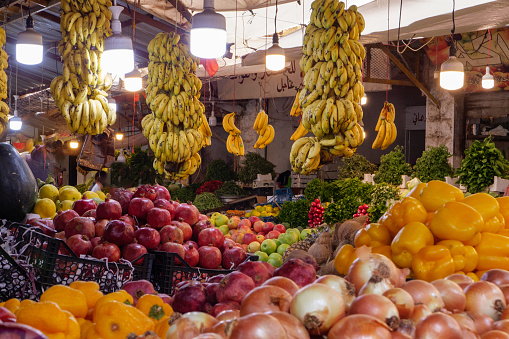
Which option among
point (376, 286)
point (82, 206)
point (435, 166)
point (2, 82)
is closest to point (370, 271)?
point (376, 286)

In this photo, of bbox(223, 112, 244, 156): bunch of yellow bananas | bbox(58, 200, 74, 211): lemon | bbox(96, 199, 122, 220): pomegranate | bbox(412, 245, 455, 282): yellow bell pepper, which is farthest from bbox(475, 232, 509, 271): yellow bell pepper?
bbox(223, 112, 244, 156): bunch of yellow bananas

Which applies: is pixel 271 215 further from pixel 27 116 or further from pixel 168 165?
pixel 27 116

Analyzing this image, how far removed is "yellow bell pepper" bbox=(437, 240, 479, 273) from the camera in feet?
6.76

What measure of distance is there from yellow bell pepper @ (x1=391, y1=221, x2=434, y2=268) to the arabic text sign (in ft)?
26.6

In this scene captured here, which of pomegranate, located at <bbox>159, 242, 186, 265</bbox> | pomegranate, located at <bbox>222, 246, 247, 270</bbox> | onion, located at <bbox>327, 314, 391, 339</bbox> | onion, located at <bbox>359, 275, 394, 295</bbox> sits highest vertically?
onion, located at <bbox>359, 275, 394, 295</bbox>

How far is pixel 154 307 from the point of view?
1428mm

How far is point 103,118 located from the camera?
13.2ft

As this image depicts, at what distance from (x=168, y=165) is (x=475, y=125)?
7.13 metres

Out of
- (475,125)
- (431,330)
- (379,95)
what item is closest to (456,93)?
(475,125)

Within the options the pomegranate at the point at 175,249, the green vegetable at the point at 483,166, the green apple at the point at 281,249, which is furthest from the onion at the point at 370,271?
the green vegetable at the point at 483,166

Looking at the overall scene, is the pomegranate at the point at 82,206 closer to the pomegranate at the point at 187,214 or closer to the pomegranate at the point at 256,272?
the pomegranate at the point at 187,214

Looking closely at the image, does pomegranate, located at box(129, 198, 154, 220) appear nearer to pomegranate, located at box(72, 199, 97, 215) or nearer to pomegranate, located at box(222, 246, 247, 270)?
pomegranate, located at box(72, 199, 97, 215)

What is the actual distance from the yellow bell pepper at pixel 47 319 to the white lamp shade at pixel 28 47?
3551 millimetres

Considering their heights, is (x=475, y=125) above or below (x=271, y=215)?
above
